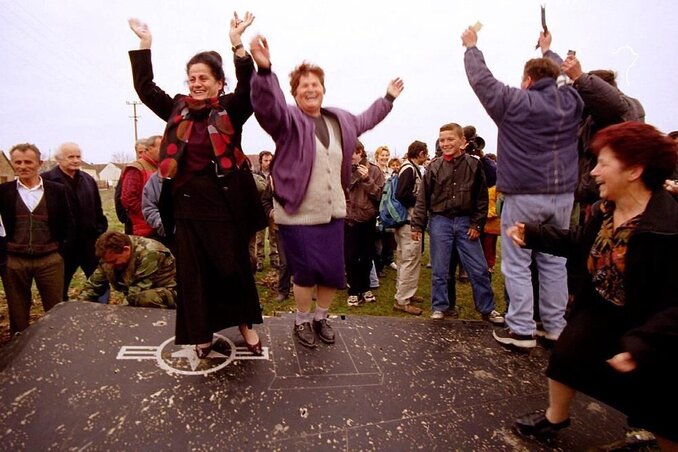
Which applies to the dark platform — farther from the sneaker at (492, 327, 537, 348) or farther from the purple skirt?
the purple skirt

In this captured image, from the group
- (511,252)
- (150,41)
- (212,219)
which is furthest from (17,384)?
(511,252)

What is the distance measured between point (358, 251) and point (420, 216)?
154 cm

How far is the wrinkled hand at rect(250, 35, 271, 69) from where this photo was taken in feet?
8.48

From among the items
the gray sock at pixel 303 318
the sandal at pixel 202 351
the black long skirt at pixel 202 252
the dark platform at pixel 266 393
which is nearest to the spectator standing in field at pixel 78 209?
the dark platform at pixel 266 393

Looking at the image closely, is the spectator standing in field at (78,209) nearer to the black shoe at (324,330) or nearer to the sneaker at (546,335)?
the black shoe at (324,330)

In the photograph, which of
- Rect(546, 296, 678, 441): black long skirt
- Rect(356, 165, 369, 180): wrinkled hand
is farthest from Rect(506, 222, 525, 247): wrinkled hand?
Rect(356, 165, 369, 180): wrinkled hand

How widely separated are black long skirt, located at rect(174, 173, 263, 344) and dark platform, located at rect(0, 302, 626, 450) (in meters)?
0.41

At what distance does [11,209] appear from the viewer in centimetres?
439

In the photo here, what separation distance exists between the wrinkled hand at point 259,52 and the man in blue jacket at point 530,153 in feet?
5.83

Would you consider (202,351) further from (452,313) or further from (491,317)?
(452,313)

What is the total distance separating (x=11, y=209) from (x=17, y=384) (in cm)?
250

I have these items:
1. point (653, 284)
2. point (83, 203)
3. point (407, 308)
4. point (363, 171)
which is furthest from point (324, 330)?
point (83, 203)

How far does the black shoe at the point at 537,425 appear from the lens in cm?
243

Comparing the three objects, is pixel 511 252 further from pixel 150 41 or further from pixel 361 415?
pixel 150 41
